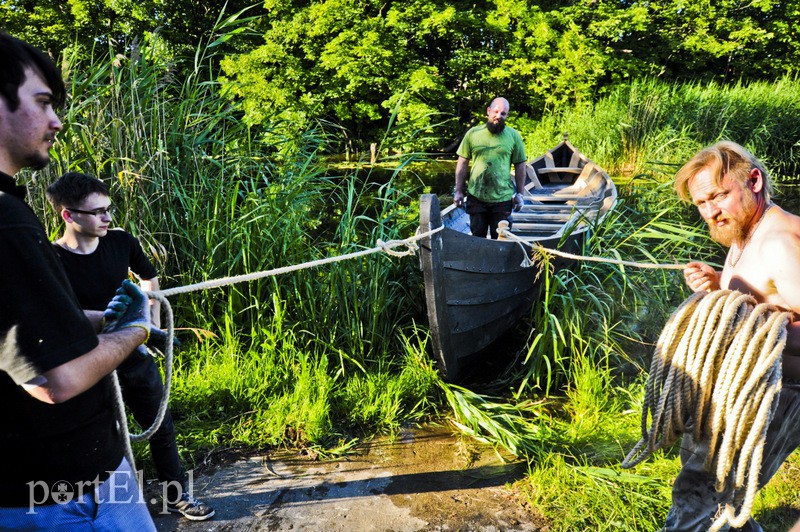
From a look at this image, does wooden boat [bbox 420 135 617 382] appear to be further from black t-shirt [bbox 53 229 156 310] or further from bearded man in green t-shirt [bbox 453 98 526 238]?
black t-shirt [bbox 53 229 156 310]

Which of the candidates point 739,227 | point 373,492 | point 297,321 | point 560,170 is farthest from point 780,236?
point 560,170

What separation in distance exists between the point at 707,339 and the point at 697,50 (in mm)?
21199

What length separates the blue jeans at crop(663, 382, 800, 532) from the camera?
1.87m

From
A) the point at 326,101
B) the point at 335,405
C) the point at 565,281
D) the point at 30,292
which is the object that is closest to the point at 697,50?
the point at 326,101

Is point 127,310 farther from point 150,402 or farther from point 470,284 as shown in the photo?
point 470,284

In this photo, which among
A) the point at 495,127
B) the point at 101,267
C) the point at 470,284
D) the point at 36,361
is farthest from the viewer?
the point at 495,127

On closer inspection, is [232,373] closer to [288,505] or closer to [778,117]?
[288,505]

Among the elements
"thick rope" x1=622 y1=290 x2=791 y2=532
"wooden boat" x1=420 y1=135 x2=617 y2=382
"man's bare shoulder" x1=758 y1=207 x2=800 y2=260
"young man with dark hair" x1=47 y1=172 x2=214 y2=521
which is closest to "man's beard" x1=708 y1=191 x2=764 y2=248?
"man's bare shoulder" x1=758 y1=207 x2=800 y2=260

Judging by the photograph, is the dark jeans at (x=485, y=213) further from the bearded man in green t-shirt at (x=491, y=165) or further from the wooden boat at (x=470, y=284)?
the wooden boat at (x=470, y=284)

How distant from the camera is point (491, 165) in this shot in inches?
212

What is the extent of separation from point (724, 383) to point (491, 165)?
3.84 meters

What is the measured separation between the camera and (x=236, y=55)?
1434 centimetres

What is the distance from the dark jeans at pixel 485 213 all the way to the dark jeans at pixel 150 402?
378cm

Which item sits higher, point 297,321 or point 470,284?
point 470,284
